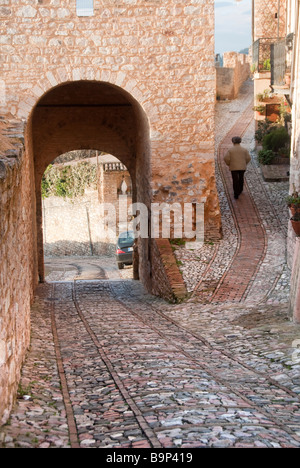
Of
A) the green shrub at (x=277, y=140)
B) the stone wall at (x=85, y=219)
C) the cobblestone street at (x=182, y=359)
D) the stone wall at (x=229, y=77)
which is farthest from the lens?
the stone wall at (x=229, y=77)

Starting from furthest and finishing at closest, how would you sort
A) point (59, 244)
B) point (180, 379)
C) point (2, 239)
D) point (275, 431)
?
point (59, 244) < point (180, 379) < point (2, 239) < point (275, 431)

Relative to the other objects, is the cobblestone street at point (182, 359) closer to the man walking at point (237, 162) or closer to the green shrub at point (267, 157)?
the man walking at point (237, 162)

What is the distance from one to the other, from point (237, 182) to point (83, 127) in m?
3.96

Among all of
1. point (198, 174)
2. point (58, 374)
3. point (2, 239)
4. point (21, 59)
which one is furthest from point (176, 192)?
point (2, 239)

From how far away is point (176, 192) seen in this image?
11.3 meters

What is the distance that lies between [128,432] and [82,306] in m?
6.52

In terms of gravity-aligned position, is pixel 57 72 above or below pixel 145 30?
below

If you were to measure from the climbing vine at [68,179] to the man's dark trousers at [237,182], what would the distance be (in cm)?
1398

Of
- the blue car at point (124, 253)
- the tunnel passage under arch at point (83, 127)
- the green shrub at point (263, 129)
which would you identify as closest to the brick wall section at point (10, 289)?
the tunnel passage under arch at point (83, 127)

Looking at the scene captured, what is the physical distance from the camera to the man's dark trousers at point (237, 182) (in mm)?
13477

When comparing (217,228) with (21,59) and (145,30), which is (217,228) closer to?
(145,30)

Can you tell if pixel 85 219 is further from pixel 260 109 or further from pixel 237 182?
pixel 237 182

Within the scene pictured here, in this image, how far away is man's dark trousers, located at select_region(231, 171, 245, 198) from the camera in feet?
44.2

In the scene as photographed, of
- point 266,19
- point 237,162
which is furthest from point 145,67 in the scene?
point 266,19
